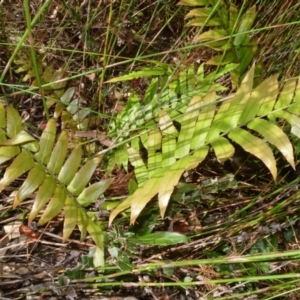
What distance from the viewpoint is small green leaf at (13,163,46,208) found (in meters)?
1.32

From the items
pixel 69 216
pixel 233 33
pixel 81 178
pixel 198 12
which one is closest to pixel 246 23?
pixel 233 33

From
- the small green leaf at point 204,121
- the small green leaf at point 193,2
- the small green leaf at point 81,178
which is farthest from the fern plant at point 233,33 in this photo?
the small green leaf at point 81,178

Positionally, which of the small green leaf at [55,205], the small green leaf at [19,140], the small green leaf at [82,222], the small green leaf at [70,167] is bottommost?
the small green leaf at [82,222]

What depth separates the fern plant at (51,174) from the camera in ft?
4.37

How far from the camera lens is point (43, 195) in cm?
134

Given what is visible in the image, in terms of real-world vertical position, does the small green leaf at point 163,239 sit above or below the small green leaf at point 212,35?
below

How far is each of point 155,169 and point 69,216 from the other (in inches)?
10.8

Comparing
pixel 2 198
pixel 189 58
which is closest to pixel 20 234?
pixel 2 198

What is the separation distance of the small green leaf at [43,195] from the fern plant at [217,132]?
0.17 m

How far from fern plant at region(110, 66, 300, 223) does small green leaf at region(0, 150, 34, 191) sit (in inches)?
9.9

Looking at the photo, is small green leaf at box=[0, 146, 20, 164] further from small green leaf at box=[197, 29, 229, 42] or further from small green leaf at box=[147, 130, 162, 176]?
small green leaf at box=[197, 29, 229, 42]

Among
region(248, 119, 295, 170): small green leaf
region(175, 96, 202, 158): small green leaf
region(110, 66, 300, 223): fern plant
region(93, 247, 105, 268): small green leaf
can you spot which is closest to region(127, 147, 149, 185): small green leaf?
region(110, 66, 300, 223): fern plant

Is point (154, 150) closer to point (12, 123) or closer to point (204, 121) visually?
point (204, 121)

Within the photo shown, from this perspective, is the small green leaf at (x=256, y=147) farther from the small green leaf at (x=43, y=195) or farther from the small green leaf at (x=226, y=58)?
the small green leaf at (x=43, y=195)
